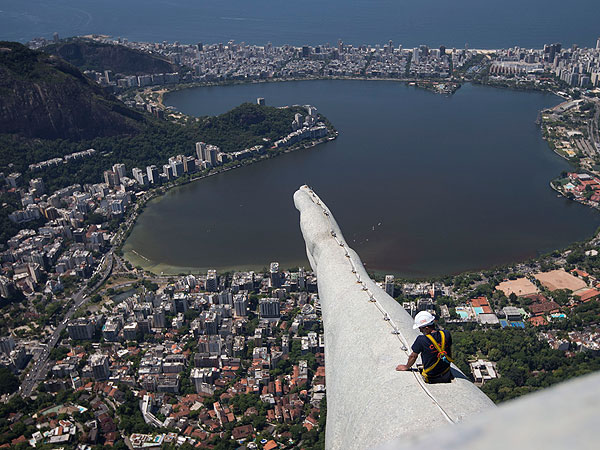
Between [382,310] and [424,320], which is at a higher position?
Result: [424,320]

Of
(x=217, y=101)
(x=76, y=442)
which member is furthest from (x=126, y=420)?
(x=217, y=101)

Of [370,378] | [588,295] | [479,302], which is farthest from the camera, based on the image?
[479,302]

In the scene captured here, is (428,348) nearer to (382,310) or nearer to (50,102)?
(382,310)

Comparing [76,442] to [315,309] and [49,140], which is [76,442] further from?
[49,140]

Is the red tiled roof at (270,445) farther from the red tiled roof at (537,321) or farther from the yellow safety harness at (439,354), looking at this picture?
the yellow safety harness at (439,354)

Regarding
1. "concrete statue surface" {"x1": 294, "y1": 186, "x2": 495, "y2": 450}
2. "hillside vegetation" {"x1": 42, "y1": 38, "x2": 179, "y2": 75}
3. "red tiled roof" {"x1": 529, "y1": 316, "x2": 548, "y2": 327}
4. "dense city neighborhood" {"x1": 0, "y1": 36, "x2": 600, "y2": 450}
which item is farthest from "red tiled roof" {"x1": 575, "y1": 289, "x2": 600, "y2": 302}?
"hillside vegetation" {"x1": 42, "y1": 38, "x2": 179, "y2": 75}

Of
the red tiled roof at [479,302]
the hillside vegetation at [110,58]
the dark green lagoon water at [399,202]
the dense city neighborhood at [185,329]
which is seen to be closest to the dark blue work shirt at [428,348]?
the dense city neighborhood at [185,329]

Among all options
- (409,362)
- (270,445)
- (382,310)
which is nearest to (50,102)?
(270,445)

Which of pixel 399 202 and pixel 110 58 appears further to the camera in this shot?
pixel 110 58
